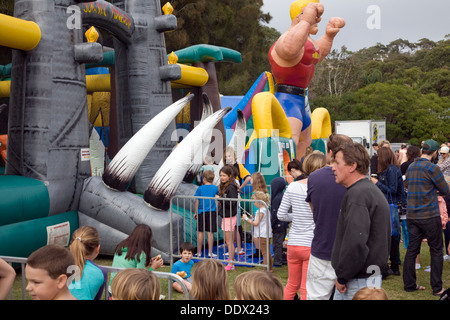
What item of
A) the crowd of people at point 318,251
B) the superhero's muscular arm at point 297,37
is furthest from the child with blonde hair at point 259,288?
the superhero's muscular arm at point 297,37

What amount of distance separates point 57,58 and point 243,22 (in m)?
25.5

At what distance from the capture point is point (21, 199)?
5742mm

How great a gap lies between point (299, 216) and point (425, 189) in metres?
1.76

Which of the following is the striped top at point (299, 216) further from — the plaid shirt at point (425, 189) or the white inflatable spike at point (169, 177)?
the white inflatable spike at point (169, 177)

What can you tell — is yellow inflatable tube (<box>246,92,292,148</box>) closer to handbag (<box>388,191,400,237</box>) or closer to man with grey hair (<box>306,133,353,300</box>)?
handbag (<box>388,191,400,237</box>)

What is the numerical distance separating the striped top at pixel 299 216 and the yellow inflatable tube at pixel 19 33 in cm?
379

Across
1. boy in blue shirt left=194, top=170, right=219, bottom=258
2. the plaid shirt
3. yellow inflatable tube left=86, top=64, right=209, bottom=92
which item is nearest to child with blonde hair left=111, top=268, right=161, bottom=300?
the plaid shirt

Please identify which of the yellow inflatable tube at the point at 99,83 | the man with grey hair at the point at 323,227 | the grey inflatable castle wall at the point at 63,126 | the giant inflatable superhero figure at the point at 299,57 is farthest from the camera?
the yellow inflatable tube at the point at 99,83

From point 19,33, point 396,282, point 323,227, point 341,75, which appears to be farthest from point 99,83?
point 341,75

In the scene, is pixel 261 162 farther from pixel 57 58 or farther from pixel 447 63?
pixel 447 63

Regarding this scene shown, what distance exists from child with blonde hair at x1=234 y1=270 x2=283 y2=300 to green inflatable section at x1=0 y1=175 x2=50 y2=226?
13.5ft

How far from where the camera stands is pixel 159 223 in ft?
20.8

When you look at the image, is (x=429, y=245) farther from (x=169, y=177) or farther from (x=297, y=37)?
(x=297, y=37)

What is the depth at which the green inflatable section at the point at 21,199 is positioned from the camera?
5566mm
